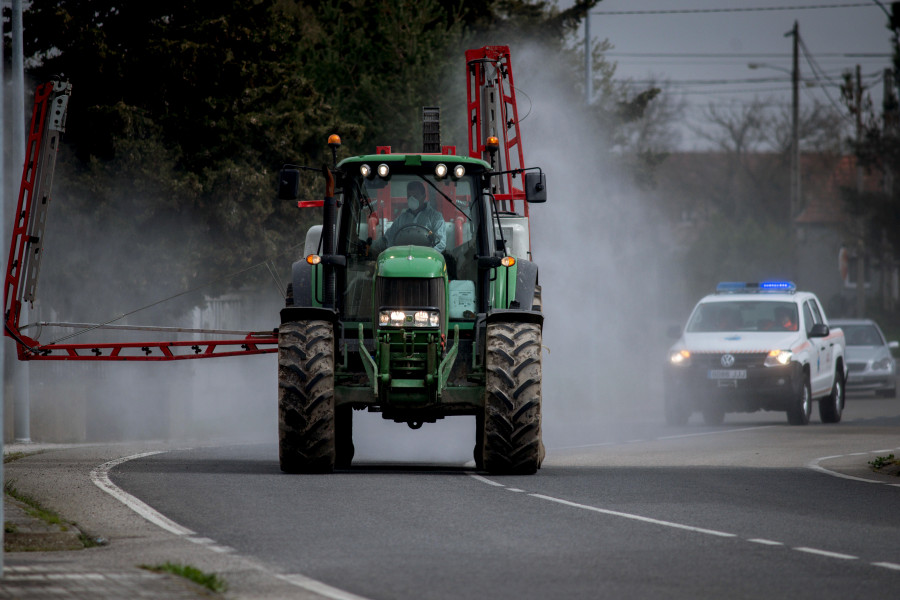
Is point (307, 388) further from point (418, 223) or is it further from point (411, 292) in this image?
point (418, 223)

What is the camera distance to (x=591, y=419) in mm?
27703

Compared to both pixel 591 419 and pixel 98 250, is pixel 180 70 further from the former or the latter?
pixel 591 419

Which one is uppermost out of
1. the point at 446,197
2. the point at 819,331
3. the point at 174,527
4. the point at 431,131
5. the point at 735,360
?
the point at 431,131

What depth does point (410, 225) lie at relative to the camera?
1482cm

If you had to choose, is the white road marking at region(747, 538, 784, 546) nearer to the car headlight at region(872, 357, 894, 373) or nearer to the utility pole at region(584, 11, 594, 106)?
the car headlight at region(872, 357, 894, 373)

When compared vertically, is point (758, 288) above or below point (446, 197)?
below

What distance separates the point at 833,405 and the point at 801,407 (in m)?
1.96

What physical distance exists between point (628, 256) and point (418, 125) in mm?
10849

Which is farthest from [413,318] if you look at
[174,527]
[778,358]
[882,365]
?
[882,365]

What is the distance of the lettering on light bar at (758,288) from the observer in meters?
24.9

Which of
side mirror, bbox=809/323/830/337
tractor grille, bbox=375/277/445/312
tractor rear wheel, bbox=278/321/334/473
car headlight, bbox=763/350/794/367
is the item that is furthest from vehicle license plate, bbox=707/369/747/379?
tractor rear wheel, bbox=278/321/334/473

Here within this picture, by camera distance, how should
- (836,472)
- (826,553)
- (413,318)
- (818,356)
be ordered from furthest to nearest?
(818,356) → (836,472) → (413,318) → (826,553)

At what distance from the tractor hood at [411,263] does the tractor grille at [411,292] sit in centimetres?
6

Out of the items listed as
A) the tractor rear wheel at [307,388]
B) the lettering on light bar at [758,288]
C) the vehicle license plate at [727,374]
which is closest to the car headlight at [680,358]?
the vehicle license plate at [727,374]
